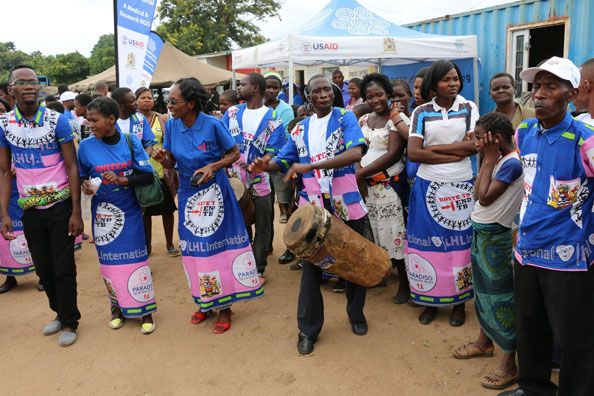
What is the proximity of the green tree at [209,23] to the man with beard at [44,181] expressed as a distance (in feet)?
90.6

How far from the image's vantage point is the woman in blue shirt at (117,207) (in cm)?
362

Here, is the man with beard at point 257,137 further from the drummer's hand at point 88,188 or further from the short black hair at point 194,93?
the drummer's hand at point 88,188

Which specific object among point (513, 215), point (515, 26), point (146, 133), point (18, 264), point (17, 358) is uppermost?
point (515, 26)

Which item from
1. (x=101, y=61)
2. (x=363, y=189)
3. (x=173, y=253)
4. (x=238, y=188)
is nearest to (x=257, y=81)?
(x=238, y=188)

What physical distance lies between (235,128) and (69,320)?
227cm

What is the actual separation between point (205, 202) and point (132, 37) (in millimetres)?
4332

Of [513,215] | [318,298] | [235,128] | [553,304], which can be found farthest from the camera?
[235,128]

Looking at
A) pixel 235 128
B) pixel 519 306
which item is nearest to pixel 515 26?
pixel 235 128

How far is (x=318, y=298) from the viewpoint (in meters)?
3.43

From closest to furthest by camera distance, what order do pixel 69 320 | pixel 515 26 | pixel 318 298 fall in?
pixel 318 298 → pixel 69 320 → pixel 515 26

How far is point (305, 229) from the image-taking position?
2.98 m

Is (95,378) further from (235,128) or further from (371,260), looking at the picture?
(235,128)

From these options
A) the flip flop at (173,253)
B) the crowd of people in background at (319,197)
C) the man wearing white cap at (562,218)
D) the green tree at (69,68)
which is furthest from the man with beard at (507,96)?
the green tree at (69,68)

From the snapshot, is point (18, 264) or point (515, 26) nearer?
point (18, 264)
